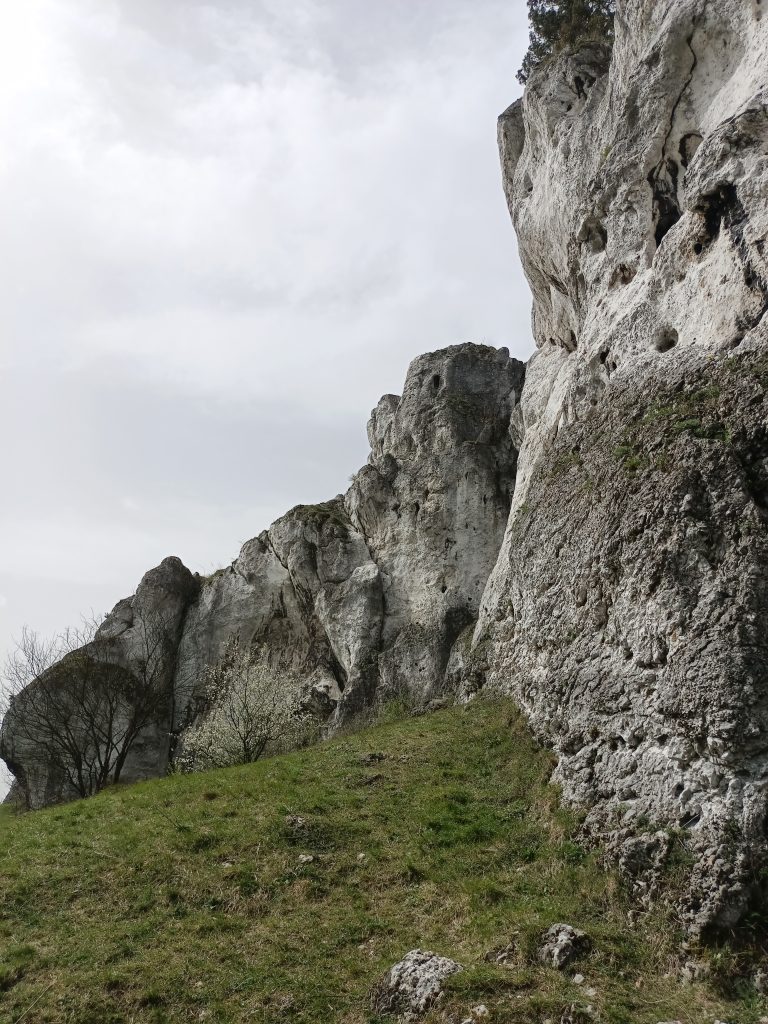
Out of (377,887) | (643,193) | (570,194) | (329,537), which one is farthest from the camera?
(329,537)

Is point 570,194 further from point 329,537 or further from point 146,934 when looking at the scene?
point 146,934

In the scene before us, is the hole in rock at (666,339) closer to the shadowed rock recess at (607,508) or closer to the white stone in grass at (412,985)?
the shadowed rock recess at (607,508)

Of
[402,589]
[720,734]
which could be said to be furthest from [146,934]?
[402,589]

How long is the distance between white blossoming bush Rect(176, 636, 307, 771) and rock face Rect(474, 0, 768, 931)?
919 cm

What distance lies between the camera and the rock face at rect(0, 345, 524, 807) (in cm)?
3366

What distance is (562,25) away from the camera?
37125mm

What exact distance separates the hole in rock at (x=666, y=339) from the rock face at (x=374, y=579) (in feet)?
51.0

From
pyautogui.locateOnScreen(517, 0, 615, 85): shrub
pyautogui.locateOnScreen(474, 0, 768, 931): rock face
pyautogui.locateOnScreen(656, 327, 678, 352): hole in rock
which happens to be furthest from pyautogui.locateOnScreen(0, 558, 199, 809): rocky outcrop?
pyautogui.locateOnScreen(517, 0, 615, 85): shrub

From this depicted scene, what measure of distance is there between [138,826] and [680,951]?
39.1 feet

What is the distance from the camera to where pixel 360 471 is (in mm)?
41781

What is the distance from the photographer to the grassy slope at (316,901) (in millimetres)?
9953

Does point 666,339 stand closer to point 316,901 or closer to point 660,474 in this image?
point 660,474

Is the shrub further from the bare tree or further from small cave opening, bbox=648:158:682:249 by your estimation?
the bare tree

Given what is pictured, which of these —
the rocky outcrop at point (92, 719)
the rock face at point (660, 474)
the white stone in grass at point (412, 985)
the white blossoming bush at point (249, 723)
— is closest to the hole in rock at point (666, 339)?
the rock face at point (660, 474)
